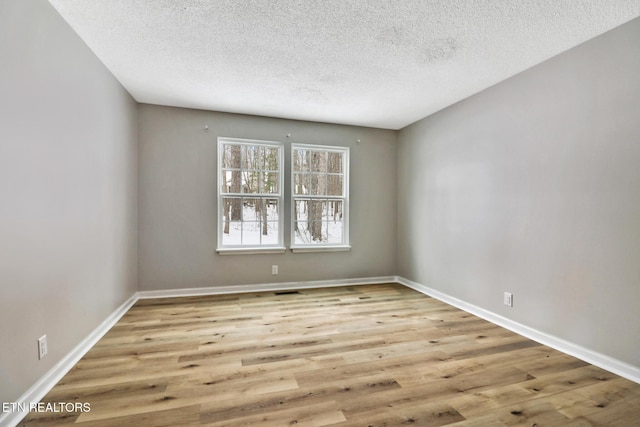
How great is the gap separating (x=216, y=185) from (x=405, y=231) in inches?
117

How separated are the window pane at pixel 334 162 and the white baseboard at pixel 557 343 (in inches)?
94.1

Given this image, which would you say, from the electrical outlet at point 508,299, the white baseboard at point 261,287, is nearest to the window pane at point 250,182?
the white baseboard at point 261,287

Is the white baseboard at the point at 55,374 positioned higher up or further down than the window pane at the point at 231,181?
further down

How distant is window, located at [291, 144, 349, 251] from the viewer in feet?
14.4

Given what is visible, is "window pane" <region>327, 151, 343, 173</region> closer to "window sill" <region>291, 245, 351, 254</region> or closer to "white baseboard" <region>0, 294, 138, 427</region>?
"window sill" <region>291, 245, 351, 254</region>

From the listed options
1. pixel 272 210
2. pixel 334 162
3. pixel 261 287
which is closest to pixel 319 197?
pixel 334 162

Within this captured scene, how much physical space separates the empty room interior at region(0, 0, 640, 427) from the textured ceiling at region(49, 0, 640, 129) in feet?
0.08

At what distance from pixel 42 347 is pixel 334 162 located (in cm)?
382

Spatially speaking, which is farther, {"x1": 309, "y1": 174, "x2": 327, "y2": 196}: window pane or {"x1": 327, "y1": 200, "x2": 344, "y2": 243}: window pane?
{"x1": 327, "y1": 200, "x2": 344, "y2": 243}: window pane

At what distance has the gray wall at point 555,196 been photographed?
208cm

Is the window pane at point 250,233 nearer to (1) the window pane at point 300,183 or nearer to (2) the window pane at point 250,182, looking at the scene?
(2) the window pane at point 250,182

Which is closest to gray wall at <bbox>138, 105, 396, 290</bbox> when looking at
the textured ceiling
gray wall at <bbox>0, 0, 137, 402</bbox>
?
the textured ceiling

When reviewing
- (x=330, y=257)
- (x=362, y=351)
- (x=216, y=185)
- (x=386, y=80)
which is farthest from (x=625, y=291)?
(x=216, y=185)

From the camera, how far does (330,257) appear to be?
449 cm
